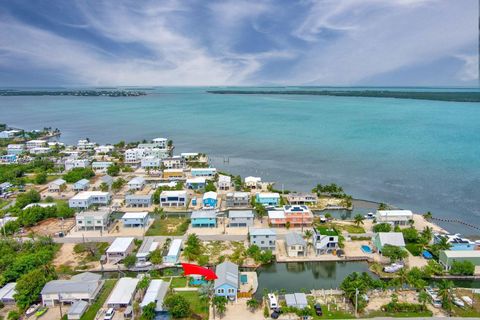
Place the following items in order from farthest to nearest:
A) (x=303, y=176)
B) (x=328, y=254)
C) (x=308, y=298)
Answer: (x=303, y=176), (x=328, y=254), (x=308, y=298)

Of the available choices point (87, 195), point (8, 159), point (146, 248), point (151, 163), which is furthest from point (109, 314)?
point (8, 159)

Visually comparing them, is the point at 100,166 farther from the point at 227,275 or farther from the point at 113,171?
the point at 227,275

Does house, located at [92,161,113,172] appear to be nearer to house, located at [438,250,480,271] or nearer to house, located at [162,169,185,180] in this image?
house, located at [162,169,185,180]

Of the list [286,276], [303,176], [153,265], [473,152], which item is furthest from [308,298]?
[473,152]

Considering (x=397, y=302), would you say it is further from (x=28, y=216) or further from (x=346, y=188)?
(x=28, y=216)

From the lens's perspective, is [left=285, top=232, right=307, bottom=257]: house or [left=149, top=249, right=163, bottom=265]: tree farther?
[left=285, top=232, right=307, bottom=257]: house

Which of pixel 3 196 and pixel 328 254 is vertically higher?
pixel 3 196

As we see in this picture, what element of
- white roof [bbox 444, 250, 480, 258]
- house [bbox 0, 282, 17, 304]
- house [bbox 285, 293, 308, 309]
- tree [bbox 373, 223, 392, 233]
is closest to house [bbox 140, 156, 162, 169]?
house [bbox 0, 282, 17, 304]
